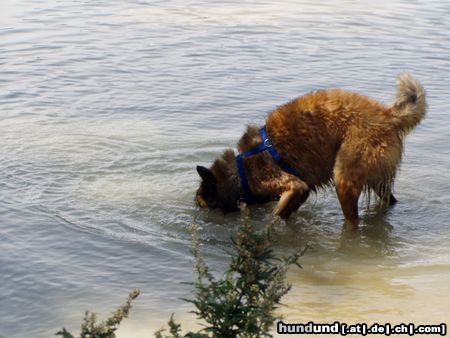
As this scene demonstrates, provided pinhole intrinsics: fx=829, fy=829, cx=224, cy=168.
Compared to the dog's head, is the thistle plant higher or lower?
higher

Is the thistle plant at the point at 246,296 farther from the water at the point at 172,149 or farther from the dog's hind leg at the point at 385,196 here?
the dog's hind leg at the point at 385,196

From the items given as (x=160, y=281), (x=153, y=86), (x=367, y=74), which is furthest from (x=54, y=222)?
(x=367, y=74)

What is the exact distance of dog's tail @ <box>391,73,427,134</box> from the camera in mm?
7012

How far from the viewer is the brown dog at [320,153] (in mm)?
7008

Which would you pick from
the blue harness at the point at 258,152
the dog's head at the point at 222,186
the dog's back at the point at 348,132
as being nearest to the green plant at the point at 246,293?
the dog's back at the point at 348,132

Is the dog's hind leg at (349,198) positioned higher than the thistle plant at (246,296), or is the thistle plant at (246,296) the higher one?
the thistle plant at (246,296)

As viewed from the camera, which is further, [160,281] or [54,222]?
[54,222]

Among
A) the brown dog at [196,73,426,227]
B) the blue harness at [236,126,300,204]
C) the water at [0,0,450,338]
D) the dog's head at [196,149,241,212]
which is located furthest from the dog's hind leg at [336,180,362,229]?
the dog's head at [196,149,241,212]

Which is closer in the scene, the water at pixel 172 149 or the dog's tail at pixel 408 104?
the water at pixel 172 149

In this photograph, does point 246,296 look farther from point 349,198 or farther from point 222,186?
point 222,186

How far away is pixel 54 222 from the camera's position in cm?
726

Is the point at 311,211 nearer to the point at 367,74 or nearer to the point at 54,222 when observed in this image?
the point at 54,222

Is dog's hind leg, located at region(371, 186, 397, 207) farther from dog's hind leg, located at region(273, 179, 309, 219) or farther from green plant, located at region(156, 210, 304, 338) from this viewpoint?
green plant, located at region(156, 210, 304, 338)

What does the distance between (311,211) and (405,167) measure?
1.41 m
